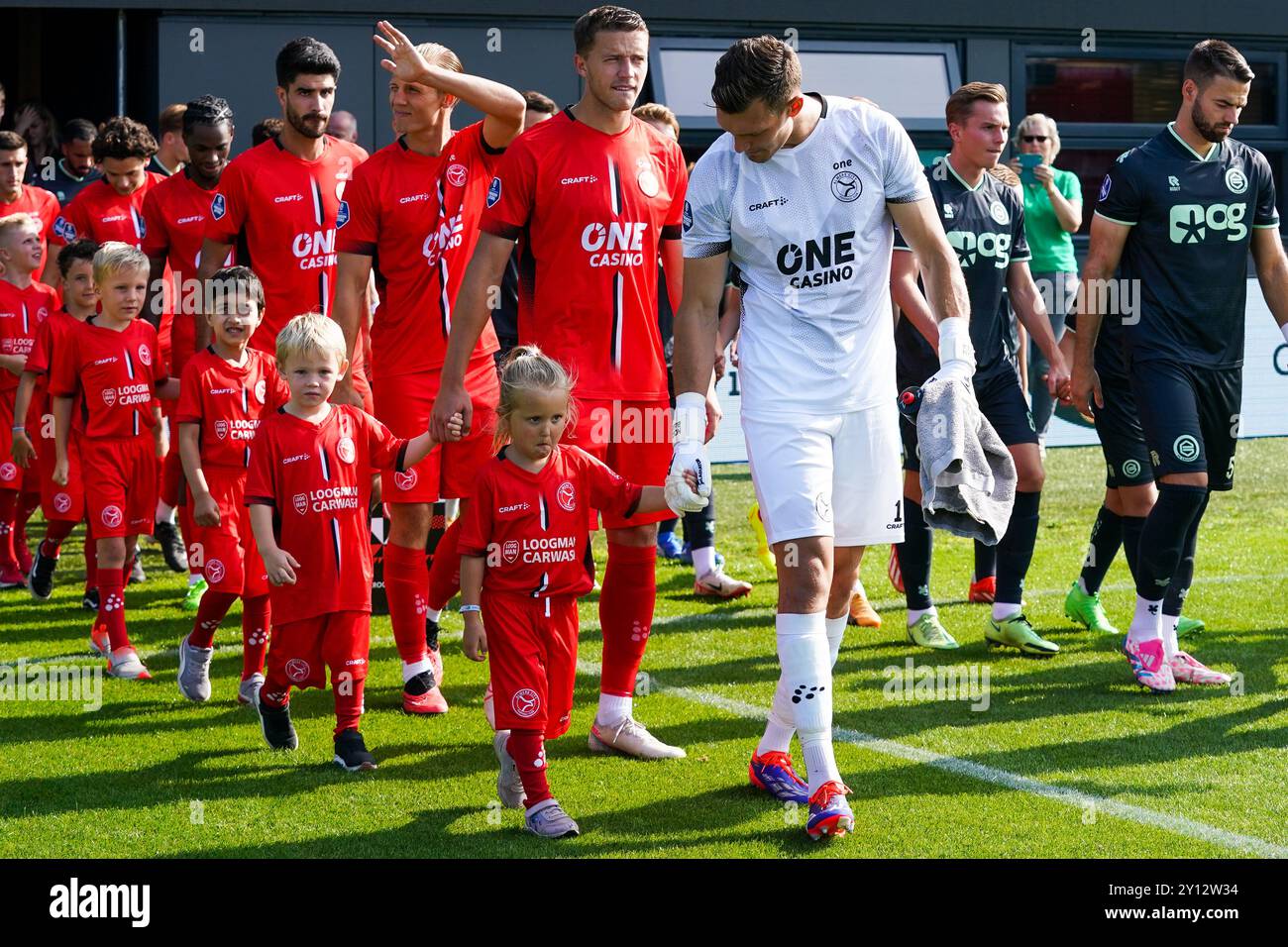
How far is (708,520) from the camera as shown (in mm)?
8383

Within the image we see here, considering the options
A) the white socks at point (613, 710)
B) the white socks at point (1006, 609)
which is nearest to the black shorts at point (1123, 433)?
the white socks at point (1006, 609)

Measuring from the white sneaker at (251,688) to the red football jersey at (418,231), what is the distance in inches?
50.8

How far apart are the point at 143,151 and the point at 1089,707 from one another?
20.3 feet

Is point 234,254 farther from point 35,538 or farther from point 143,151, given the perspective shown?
point 35,538

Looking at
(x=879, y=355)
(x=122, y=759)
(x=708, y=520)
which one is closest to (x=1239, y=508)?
(x=708, y=520)

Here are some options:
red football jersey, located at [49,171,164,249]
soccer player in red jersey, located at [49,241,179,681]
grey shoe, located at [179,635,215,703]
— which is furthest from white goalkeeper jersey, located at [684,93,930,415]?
red football jersey, located at [49,171,164,249]

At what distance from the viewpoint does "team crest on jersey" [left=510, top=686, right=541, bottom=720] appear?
4645mm

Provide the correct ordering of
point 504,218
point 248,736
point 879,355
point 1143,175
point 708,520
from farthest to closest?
1. point 708,520
2. point 1143,175
3. point 248,736
4. point 504,218
5. point 879,355

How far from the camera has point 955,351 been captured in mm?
4594

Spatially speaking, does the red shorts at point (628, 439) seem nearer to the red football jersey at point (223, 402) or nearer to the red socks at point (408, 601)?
the red socks at point (408, 601)

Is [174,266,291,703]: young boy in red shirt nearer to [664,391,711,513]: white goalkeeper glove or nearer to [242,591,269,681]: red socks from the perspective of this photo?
[242,591,269,681]: red socks

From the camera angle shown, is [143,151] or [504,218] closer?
[504,218]

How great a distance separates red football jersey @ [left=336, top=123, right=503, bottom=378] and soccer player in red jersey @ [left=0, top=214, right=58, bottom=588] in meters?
3.62

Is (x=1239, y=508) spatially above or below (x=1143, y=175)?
below
